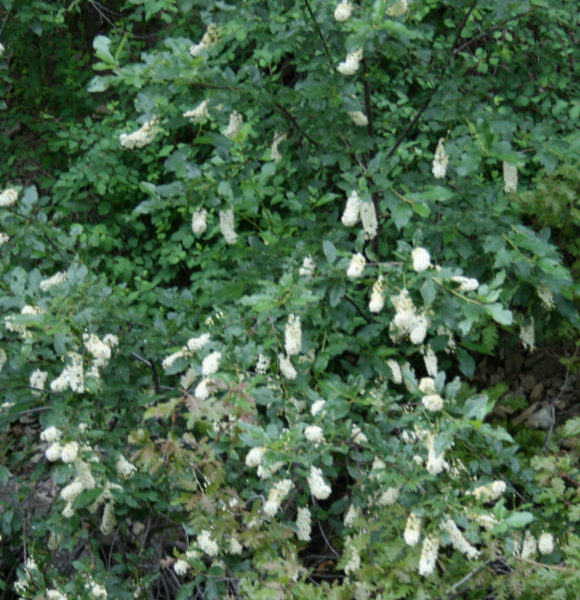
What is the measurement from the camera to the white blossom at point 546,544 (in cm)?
228

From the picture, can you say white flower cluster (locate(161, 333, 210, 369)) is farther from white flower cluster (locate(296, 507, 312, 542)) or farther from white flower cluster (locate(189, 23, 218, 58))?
white flower cluster (locate(189, 23, 218, 58))

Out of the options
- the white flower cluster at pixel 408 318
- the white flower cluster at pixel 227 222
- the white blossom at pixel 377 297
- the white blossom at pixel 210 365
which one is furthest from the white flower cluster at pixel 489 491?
the white flower cluster at pixel 227 222

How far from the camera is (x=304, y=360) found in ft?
9.00

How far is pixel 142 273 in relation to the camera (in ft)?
13.3

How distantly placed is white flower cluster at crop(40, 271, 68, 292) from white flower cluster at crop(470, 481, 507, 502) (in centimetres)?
152

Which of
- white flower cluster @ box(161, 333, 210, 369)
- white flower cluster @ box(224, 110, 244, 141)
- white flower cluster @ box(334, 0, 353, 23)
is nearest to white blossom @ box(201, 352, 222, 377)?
white flower cluster @ box(161, 333, 210, 369)

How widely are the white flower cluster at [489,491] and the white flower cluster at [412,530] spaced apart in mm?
183

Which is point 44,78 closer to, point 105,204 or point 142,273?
point 105,204

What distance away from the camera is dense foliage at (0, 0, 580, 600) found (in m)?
2.24

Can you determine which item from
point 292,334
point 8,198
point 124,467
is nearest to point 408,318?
point 292,334

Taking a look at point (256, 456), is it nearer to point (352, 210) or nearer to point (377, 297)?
point (377, 297)

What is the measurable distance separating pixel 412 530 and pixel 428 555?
8 centimetres

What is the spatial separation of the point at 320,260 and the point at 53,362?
3.35ft

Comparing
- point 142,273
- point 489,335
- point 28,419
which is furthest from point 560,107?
point 28,419
